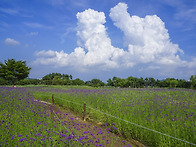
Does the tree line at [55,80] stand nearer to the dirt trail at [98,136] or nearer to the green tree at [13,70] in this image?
the green tree at [13,70]

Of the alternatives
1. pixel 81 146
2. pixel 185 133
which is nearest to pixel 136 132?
pixel 185 133

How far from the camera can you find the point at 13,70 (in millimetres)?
28484

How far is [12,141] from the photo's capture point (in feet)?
12.4

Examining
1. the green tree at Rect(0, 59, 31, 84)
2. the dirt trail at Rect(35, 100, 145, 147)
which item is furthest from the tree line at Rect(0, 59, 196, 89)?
the dirt trail at Rect(35, 100, 145, 147)

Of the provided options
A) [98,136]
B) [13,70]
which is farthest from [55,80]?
[98,136]

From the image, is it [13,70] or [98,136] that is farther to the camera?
[13,70]

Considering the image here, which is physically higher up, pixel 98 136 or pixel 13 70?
pixel 13 70

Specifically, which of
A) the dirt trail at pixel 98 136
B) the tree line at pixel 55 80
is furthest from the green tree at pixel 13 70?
the dirt trail at pixel 98 136

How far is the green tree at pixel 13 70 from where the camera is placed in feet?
89.6

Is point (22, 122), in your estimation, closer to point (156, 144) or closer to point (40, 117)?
point (40, 117)

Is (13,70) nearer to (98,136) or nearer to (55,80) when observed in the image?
(55,80)

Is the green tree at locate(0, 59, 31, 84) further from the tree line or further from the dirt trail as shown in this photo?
the dirt trail

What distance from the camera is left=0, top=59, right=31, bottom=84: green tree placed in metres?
27.3

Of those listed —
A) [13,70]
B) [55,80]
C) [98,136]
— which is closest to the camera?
[98,136]
